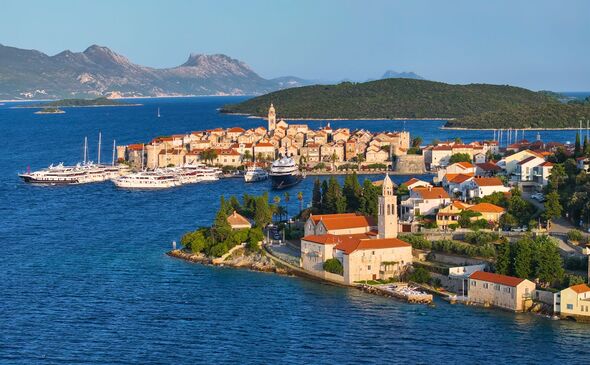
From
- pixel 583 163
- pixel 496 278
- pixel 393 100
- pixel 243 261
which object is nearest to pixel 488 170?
pixel 583 163

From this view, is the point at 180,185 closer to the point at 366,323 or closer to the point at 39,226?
the point at 39,226

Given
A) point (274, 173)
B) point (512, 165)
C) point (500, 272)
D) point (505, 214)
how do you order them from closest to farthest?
1. point (500, 272)
2. point (505, 214)
3. point (512, 165)
4. point (274, 173)

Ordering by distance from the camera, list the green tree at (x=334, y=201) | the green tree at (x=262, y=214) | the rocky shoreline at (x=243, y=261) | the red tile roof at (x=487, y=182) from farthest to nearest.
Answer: the red tile roof at (x=487, y=182) < the green tree at (x=334, y=201) < the green tree at (x=262, y=214) < the rocky shoreline at (x=243, y=261)

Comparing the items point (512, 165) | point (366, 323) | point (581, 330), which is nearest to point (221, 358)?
point (366, 323)

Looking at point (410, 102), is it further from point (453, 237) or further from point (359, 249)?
point (359, 249)

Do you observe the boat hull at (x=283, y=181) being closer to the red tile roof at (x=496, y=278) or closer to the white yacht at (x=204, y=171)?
the white yacht at (x=204, y=171)

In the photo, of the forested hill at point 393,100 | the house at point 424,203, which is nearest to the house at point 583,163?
the house at point 424,203

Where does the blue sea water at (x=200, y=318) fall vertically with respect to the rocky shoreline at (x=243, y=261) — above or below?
below
